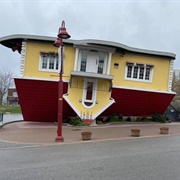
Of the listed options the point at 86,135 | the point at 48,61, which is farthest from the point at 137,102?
the point at 86,135

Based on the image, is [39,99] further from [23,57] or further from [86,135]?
[86,135]

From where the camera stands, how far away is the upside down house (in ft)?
72.9

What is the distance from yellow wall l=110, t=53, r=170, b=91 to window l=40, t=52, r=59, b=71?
188 inches

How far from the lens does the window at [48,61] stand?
22.6 meters

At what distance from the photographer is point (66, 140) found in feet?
47.4

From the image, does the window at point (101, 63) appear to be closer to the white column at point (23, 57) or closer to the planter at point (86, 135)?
the white column at point (23, 57)

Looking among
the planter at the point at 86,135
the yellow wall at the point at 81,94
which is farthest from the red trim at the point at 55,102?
the planter at the point at 86,135

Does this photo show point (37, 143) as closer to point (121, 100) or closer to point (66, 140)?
point (66, 140)

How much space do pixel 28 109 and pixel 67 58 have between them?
5311 mm

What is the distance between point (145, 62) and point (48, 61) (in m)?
8.29

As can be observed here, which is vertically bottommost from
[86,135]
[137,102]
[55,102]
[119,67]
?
[86,135]

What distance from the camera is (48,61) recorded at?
22.8 metres

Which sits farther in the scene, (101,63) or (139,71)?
(139,71)

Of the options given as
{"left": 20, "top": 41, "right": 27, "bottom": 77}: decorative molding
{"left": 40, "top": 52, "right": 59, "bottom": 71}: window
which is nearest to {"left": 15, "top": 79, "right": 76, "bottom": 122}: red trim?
{"left": 20, "top": 41, "right": 27, "bottom": 77}: decorative molding
